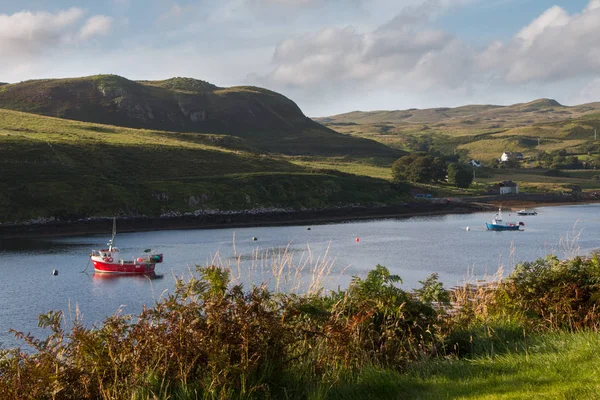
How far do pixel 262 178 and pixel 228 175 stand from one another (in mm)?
6499

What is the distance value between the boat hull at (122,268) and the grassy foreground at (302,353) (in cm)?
4932

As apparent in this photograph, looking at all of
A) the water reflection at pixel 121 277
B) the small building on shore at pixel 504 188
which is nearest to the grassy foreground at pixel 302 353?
the water reflection at pixel 121 277

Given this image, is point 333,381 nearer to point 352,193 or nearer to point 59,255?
point 59,255

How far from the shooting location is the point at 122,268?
6009 centimetres

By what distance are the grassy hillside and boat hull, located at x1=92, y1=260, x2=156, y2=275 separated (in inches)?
1377

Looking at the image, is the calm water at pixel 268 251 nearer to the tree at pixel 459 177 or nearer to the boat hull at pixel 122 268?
the boat hull at pixel 122 268

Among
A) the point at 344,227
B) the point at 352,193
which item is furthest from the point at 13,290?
the point at 352,193

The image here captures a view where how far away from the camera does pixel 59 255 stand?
2741 inches

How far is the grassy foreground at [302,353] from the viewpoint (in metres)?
8.34

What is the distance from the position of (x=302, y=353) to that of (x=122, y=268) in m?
53.0

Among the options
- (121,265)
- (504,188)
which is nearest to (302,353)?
(121,265)

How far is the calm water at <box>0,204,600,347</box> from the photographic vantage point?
4328 cm

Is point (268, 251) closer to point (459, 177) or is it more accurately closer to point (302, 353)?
point (302, 353)

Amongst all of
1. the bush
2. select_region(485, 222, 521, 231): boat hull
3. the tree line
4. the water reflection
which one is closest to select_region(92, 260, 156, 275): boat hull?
the water reflection
